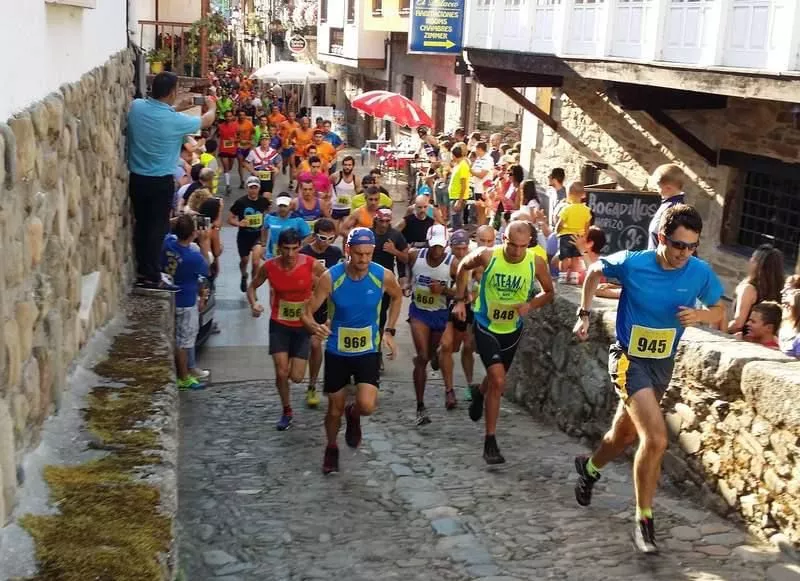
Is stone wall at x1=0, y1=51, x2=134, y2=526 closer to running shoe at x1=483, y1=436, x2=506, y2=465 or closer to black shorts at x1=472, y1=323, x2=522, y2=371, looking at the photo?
black shorts at x1=472, y1=323, x2=522, y2=371

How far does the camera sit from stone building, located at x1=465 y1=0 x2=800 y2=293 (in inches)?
384

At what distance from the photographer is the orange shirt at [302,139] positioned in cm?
2155

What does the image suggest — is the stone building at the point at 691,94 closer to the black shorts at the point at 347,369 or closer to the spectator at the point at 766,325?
the spectator at the point at 766,325

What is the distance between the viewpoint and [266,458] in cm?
726

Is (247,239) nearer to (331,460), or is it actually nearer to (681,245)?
(331,460)

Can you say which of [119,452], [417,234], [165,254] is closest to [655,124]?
[417,234]

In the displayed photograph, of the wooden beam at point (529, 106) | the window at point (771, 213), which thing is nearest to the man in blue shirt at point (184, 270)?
the window at point (771, 213)

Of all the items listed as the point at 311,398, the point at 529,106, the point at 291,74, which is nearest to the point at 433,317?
the point at 311,398

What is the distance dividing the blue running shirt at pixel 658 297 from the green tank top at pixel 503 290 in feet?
5.80

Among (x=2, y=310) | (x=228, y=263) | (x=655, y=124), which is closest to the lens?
(x=2, y=310)

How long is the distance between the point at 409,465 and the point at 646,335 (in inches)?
90.9

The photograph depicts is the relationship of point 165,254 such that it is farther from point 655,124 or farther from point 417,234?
point 655,124

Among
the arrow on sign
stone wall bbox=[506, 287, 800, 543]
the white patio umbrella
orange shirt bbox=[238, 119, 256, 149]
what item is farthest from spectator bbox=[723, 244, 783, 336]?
the white patio umbrella

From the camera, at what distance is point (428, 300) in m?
8.75
